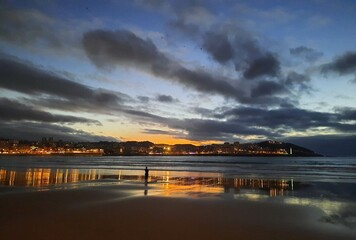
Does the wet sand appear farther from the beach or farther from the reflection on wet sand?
the reflection on wet sand

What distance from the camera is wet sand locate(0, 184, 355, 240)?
11.2 metres

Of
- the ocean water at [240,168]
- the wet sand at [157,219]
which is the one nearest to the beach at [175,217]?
the wet sand at [157,219]

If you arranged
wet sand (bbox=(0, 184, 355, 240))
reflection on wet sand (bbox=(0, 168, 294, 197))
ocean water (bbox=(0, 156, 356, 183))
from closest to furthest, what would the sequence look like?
wet sand (bbox=(0, 184, 355, 240)) → reflection on wet sand (bbox=(0, 168, 294, 197)) → ocean water (bbox=(0, 156, 356, 183))

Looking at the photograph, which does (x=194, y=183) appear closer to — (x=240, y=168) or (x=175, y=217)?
(x=175, y=217)

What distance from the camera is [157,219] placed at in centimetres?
1380

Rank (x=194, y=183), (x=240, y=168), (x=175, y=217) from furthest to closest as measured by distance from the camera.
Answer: (x=240, y=168) < (x=194, y=183) < (x=175, y=217)

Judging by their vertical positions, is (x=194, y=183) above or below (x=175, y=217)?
above

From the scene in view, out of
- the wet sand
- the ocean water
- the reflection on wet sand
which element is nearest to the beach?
the wet sand

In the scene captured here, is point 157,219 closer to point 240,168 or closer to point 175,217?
point 175,217

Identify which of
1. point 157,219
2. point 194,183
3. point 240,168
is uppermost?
point 240,168

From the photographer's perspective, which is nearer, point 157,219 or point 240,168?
point 157,219

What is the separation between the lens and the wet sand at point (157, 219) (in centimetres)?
1118

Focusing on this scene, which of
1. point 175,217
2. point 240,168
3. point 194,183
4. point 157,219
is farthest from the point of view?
point 240,168

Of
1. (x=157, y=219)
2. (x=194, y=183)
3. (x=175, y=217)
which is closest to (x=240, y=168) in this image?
(x=194, y=183)
